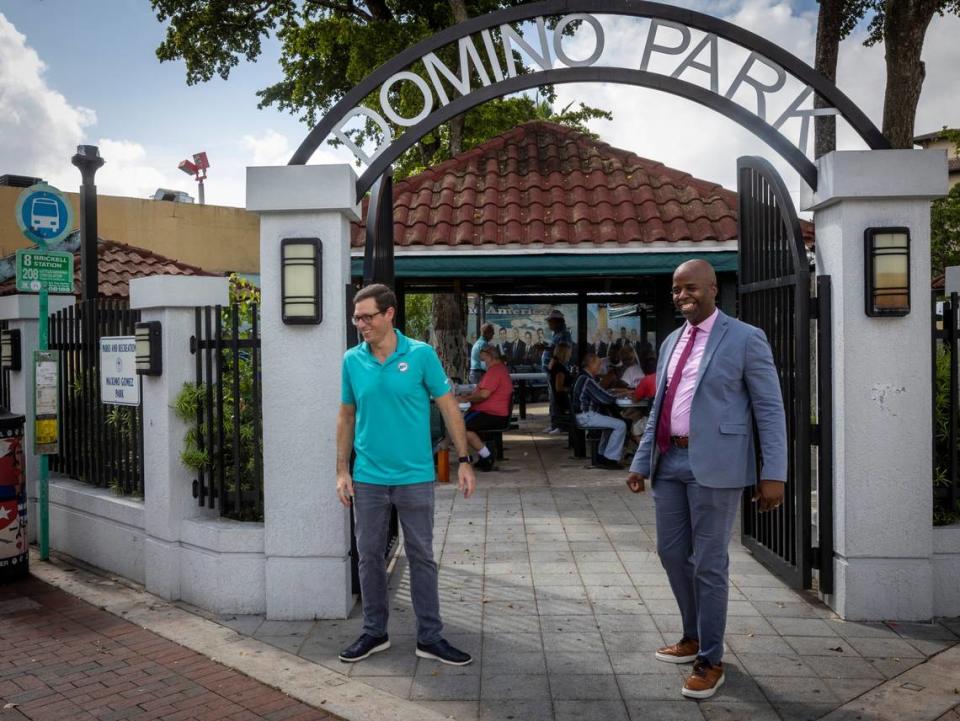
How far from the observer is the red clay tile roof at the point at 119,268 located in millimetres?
13492

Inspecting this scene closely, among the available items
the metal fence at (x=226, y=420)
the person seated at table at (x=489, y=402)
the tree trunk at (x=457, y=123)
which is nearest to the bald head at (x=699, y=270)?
the metal fence at (x=226, y=420)

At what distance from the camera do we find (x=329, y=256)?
502 centimetres

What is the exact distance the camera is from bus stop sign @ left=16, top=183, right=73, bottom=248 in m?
6.53

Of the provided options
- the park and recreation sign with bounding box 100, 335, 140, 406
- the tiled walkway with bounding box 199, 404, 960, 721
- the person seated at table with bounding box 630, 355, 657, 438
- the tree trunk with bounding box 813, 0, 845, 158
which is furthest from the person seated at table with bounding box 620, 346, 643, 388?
the park and recreation sign with bounding box 100, 335, 140, 406

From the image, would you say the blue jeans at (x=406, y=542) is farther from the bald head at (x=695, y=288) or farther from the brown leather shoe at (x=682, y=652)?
the bald head at (x=695, y=288)

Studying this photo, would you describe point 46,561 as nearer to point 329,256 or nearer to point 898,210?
point 329,256

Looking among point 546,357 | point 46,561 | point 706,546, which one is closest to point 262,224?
point 706,546

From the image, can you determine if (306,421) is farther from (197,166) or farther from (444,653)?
(197,166)

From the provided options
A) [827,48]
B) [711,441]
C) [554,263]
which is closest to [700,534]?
[711,441]

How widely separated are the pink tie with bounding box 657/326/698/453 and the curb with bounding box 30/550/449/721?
1.57 metres

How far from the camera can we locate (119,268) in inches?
569

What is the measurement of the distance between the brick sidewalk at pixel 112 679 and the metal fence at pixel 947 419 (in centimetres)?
377

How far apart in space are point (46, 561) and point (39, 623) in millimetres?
1676

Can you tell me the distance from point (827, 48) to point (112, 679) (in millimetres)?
13463
